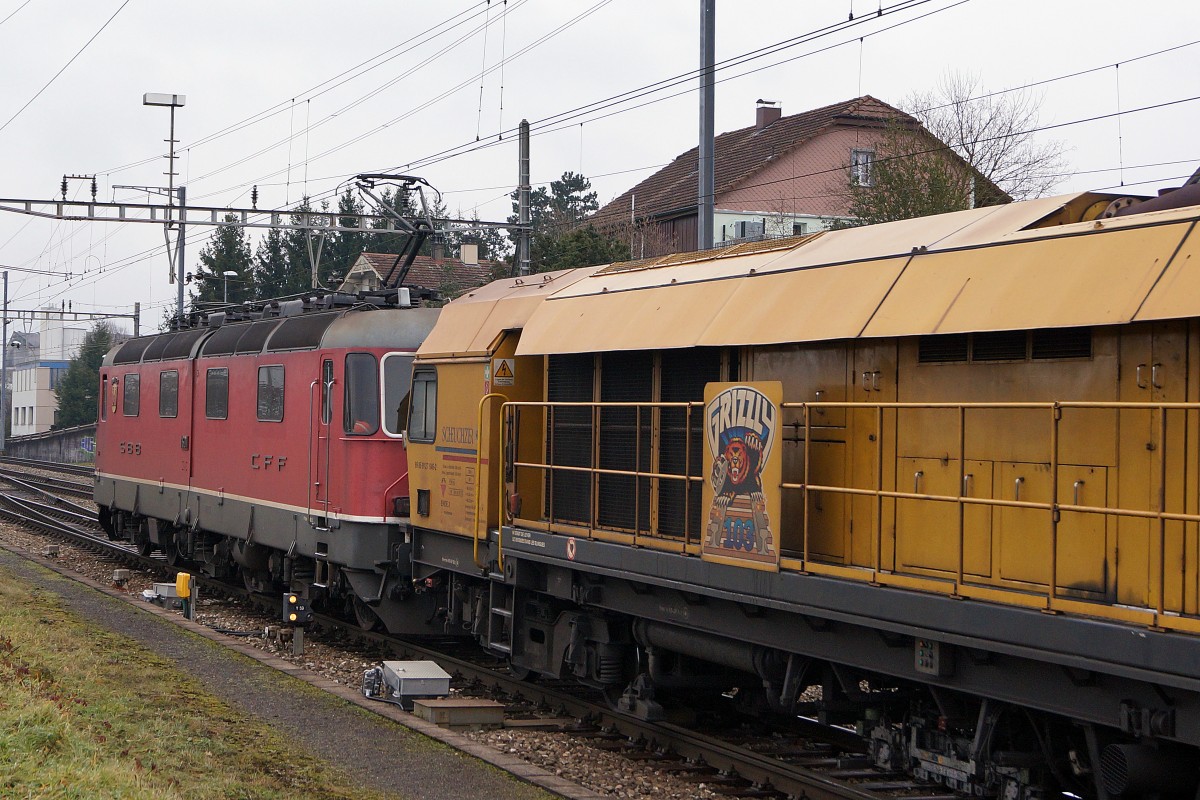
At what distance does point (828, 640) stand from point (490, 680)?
5.70 m

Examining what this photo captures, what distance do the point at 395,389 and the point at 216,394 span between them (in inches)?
196

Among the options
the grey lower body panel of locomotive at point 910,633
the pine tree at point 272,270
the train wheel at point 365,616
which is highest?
the pine tree at point 272,270

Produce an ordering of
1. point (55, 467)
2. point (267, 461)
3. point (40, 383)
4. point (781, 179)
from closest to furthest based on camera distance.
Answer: point (267, 461), point (781, 179), point (55, 467), point (40, 383)

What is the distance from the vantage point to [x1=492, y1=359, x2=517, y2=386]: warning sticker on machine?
39.6 ft

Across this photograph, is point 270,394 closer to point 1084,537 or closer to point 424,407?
point 424,407

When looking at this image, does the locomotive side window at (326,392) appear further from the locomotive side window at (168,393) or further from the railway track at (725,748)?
the locomotive side window at (168,393)

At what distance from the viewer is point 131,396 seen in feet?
75.3

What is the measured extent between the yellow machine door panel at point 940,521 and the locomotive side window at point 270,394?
10498 mm

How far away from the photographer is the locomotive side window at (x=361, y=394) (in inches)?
584

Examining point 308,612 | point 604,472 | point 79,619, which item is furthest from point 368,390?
point 604,472

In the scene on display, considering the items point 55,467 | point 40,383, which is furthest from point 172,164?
point 40,383

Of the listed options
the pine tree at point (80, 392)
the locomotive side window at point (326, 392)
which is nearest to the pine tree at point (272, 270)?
the pine tree at point (80, 392)

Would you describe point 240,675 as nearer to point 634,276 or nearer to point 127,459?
point 634,276

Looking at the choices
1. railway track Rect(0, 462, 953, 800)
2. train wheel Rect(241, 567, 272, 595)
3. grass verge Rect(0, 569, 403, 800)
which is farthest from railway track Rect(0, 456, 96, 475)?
railway track Rect(0, 462, 953, 800)
